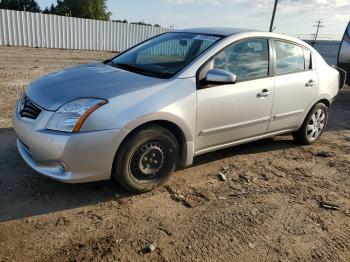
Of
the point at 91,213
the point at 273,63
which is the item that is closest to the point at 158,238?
the point at 91,213

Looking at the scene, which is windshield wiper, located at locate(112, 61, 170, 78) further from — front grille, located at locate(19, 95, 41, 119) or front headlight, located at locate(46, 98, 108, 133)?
front grille, located at locate(19, 95, 41, 119)

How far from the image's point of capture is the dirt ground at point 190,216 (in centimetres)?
289

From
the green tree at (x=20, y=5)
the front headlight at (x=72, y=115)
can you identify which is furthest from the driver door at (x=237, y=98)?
the green tree at (x=20, y=5)

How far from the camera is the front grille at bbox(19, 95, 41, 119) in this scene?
339cm

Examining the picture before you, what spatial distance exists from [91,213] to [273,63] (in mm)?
2904

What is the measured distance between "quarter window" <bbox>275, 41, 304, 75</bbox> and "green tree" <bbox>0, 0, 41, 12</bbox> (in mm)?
48700

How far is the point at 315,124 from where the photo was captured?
5.67 m

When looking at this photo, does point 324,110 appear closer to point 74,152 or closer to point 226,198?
point 226,198

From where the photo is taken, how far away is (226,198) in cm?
383

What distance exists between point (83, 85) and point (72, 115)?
1.60ft

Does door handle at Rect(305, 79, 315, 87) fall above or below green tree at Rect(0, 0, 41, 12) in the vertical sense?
below

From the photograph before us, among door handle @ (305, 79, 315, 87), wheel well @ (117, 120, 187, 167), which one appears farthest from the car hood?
door handle @ (305, 79, 315, 87)

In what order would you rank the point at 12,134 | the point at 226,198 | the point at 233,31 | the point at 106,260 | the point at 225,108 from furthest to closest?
the point at 12,134, the point at 233,31, the point at 225,108, the point at 226,198, the point at 106,260

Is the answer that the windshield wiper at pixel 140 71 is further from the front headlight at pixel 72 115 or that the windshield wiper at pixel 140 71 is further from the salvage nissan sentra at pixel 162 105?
the front headlight at pixel 72 115
